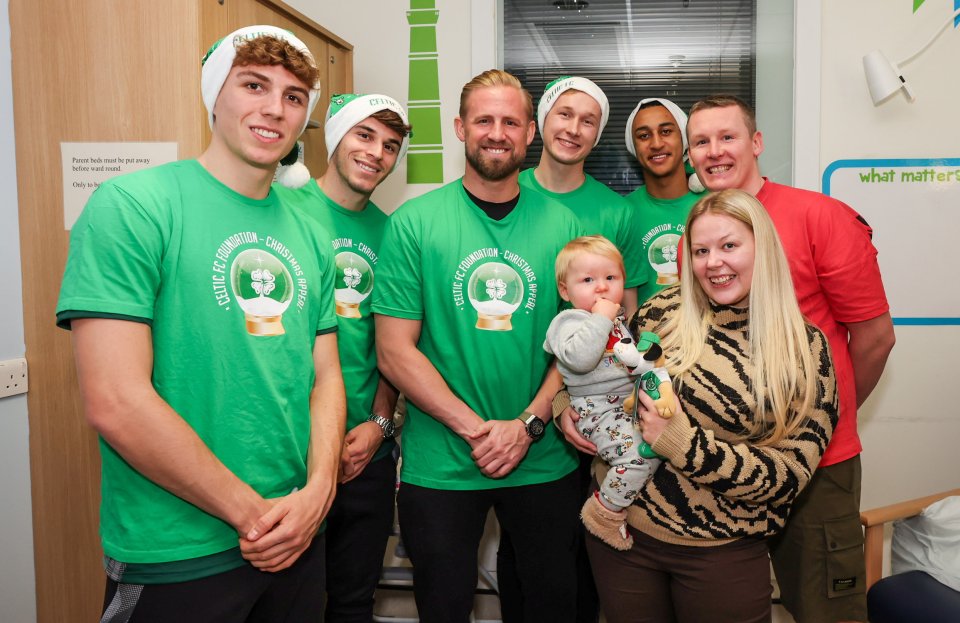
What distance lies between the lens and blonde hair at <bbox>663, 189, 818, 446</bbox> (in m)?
1.51

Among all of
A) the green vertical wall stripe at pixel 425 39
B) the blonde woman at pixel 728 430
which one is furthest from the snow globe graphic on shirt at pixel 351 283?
the green vertical wall stripe at pixel 425 39

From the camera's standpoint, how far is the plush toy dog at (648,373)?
1512mm

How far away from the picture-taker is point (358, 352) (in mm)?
2082

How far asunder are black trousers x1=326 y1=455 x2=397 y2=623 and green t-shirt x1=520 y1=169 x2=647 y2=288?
1092 mm

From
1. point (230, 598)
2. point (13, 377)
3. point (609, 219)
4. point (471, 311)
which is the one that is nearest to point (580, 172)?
point (609, 219)

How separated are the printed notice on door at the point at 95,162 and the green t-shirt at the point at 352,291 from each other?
39cm

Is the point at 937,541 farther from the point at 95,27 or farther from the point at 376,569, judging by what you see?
the point at 95,27

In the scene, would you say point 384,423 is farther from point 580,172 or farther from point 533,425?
point 580,172

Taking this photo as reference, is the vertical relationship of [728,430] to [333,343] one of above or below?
below

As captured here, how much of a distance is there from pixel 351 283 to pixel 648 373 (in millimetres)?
1000

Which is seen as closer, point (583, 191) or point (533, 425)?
point (533, 425)

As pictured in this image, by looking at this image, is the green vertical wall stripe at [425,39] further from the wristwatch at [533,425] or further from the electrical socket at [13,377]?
the electrical socket at [13,377]

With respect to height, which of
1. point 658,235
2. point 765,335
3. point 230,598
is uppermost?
point 658,235

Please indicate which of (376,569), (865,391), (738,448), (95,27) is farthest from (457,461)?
(95,27)
